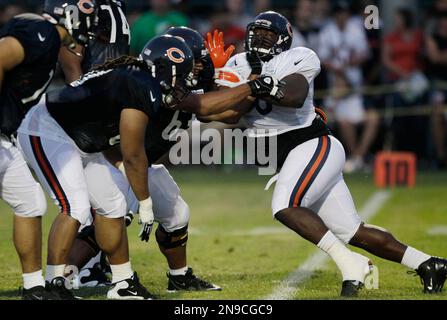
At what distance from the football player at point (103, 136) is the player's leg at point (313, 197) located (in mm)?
514

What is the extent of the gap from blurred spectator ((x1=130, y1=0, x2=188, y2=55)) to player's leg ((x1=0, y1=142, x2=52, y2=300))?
6.97 metres

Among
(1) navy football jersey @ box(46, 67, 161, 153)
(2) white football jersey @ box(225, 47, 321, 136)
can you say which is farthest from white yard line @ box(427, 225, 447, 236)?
(1) navy football jersey @ box(46, 67, 161, 153)

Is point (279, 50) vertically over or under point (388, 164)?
over

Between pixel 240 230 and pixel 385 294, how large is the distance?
359 cm

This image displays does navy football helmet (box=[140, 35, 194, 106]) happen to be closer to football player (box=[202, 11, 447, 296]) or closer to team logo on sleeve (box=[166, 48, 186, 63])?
team logo on sleeve (box=[166, 48, 186, 63])

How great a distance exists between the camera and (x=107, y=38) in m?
7.57

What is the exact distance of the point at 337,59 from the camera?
47.0 ft

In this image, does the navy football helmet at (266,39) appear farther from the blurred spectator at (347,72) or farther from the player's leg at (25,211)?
the blurred spectator at (347,72)

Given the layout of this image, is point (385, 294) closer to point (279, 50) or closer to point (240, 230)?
point (279, 50)

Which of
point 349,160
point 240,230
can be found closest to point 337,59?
point 349,160

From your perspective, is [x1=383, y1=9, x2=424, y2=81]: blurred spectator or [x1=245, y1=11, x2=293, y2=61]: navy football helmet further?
[x1=383, y1=9, x2=424, y2=81]: blurred spectator

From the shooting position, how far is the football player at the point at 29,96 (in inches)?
229

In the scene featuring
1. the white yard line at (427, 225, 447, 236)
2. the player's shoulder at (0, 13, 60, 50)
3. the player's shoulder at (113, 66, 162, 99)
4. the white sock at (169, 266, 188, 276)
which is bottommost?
the white yard line at (427, 225, 447, 236)

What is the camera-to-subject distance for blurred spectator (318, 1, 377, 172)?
46.7 feet
